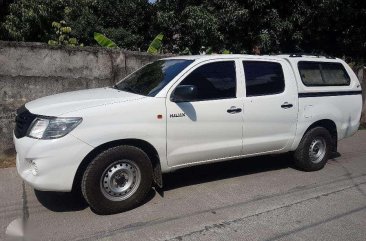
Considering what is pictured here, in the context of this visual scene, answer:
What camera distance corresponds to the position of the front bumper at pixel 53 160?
413cm

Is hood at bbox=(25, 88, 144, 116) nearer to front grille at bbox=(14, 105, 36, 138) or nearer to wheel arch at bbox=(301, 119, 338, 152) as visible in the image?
front grille at bbox=(14, 105, 36, 138)

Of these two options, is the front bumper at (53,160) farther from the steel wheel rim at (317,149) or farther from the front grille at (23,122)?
the steel wheel rim at (317,149)

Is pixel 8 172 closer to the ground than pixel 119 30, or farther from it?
closer to the ground

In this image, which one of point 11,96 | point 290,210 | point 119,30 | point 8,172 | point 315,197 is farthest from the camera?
point 119,30

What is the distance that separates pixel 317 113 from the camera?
625 cm

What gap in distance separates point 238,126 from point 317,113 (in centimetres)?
165

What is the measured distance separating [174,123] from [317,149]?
3.00 metres

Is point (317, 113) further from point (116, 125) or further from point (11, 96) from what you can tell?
point (11, 96)

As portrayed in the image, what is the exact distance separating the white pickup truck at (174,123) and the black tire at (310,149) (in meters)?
0.02

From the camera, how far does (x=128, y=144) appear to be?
463cm

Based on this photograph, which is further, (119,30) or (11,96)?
(119,30)

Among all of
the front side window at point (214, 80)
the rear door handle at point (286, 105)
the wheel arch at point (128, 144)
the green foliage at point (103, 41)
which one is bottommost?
the wheel arch at point (128, 144)

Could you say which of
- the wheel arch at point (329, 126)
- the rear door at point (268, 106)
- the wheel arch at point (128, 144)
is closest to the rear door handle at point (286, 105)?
the rear door at point (268, 106)

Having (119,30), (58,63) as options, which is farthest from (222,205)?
(119,30)
